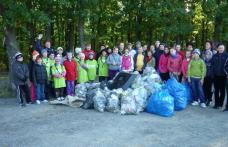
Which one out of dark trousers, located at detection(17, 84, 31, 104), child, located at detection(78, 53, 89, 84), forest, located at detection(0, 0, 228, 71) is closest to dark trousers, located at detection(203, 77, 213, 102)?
child, located at detection(78, 53, 89, 84)

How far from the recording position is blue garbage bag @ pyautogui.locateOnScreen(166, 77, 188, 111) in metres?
11.1

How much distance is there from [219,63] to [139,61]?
335 centimetres

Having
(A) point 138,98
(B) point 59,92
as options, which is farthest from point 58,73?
(A) point 138,98

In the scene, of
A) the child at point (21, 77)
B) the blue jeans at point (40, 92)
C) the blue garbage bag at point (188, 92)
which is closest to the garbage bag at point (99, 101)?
the blue jeans at point (40, 92)

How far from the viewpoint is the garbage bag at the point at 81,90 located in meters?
12.2

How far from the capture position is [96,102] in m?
11.0

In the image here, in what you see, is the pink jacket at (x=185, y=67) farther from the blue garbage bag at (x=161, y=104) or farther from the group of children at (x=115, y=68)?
the blue garbage bag at (x=161, y=104)

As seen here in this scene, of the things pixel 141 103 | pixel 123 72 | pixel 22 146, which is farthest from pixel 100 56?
pixel 22 146

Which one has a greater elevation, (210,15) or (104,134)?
(210,15)

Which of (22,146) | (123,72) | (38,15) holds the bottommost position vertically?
(22,146)

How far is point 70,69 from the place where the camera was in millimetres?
12742

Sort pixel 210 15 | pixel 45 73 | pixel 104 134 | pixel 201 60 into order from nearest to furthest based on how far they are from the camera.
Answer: pixel 104 134 < pixel 201 60 < pixel 45 73 < pixel 210 15

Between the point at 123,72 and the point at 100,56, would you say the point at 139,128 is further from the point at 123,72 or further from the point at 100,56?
the point at 100,56

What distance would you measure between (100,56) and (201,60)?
393cm
